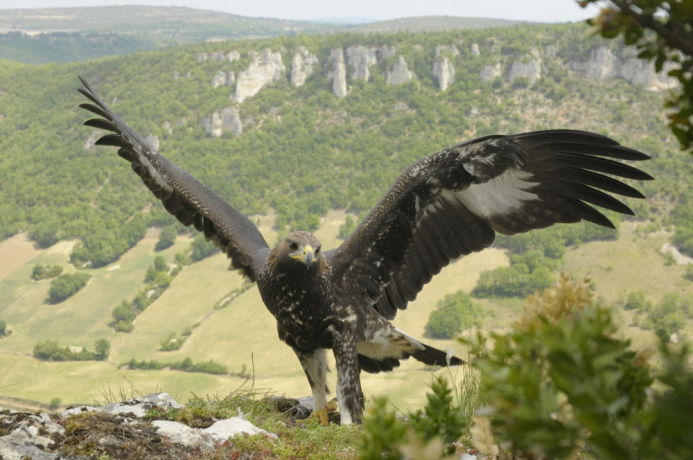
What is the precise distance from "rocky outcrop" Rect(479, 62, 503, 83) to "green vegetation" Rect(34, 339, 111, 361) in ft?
301

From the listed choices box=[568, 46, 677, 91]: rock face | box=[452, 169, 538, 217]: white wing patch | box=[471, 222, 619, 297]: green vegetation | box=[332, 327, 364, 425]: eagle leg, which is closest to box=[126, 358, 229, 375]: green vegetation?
box=[471, 222, 619, 297]: green vegetation

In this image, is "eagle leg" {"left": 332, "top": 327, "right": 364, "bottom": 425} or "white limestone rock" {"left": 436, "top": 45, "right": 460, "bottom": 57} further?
"white limestone rock" {"left": 436, "top": 45, "right": 460, "bottom": 57}

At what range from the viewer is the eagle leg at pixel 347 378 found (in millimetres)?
6578

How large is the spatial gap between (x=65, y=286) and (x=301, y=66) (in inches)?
2932

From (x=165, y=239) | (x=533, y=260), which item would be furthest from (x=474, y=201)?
(x=165, y=239)

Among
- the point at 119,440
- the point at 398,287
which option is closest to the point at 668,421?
the point at 119,440

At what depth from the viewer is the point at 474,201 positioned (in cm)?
638

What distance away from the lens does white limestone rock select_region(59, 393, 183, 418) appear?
5.45 metres

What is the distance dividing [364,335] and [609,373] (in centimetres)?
548

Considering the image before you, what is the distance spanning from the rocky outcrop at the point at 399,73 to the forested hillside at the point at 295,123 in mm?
739

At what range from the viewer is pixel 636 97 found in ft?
418

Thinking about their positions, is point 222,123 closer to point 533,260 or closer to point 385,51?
point 385,51

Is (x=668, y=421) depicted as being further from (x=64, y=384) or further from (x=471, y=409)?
(x=64, y=384)

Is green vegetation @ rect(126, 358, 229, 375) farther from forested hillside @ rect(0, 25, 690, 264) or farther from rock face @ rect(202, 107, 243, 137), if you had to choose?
rock face @ rect(202, 107, 243, 137)
